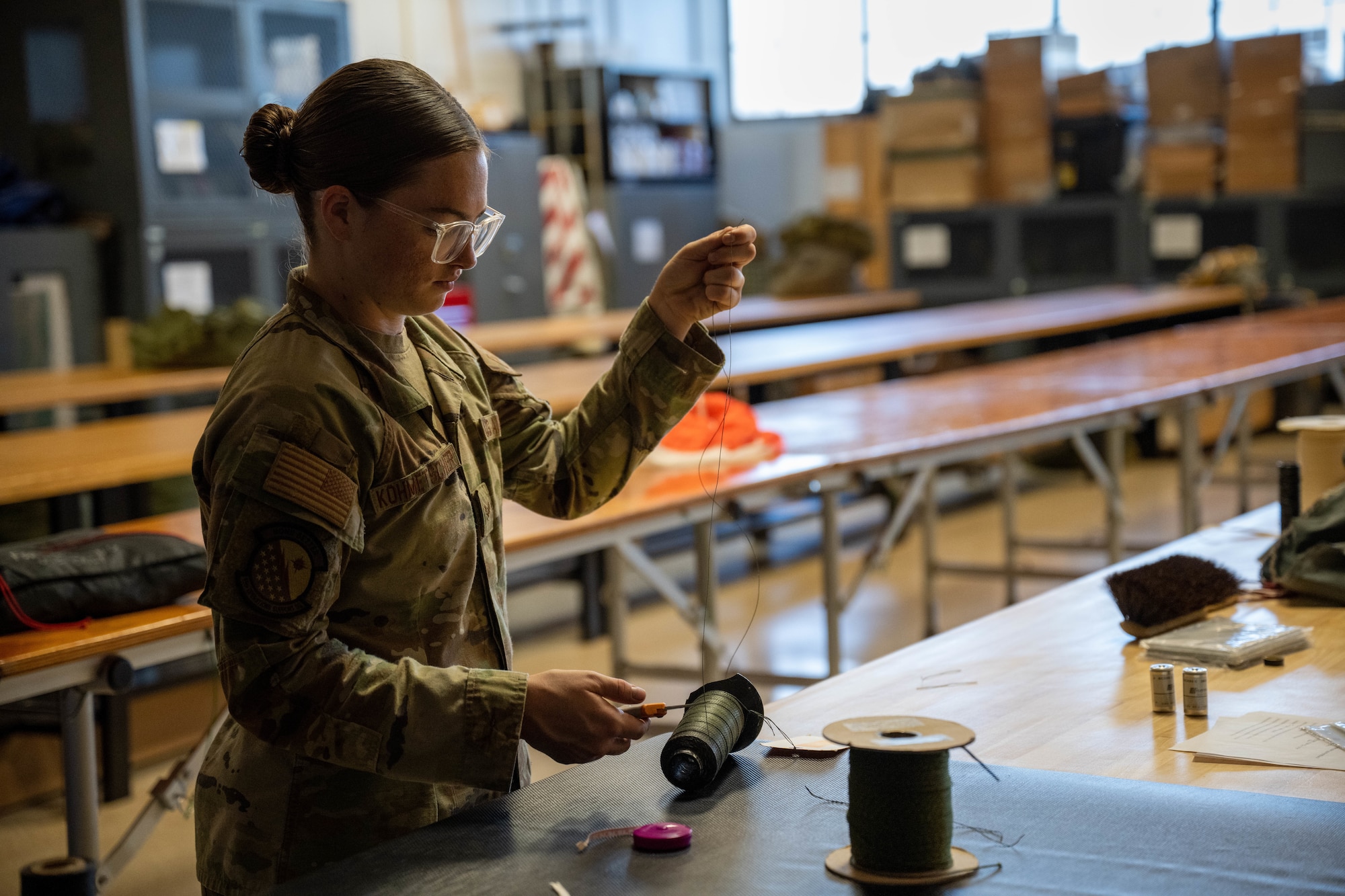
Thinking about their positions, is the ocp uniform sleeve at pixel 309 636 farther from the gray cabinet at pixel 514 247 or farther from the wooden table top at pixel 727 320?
the gray cabinet at pixel 514 247

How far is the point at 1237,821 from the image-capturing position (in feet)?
3.95

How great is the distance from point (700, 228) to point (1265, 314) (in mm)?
4746

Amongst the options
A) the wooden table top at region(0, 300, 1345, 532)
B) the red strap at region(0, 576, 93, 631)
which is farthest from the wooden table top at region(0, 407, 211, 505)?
the red strap at region(0, 576, 93, 631)

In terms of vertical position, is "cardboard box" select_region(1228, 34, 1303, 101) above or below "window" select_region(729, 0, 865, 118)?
below

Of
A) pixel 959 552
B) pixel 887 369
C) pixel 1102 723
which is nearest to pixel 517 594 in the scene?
pixel 959 552

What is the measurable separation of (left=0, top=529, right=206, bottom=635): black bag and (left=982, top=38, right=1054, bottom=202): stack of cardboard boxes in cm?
729

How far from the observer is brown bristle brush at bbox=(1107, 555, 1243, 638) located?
1.90 m

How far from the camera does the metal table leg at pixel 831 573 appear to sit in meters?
3.55

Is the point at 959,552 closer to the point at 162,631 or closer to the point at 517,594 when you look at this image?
the point at 517,594

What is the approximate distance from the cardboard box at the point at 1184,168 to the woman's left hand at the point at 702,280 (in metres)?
7.50

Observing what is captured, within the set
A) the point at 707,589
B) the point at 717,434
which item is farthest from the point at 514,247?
the point at 707,589

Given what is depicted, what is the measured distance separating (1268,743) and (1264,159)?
747 cm

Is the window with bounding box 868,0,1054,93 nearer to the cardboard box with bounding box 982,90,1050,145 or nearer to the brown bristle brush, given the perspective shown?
the cardboard box with bounding box 982,90,1050,145

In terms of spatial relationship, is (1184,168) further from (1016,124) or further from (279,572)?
(279,572)
